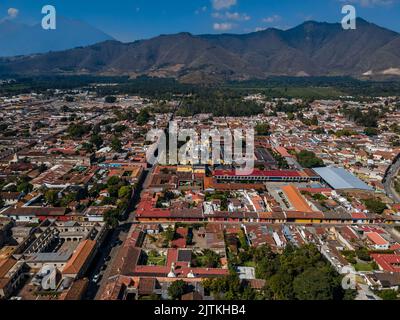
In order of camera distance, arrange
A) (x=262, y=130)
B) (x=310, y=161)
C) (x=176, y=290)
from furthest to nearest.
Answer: (x=262, y=130) → (x=310, y=161) → (x=176, y=290)

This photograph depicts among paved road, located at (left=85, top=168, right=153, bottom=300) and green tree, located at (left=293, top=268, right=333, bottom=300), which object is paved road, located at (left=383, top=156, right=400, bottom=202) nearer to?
green tree, located at (left=293, top=268, right=333, bottom=300)

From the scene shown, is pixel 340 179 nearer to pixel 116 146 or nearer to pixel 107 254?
pixel 107 254

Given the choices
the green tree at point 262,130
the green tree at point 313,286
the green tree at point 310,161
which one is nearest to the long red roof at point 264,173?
the green tree at point 310,161

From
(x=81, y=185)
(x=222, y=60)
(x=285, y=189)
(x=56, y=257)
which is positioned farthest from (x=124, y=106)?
(x=222, y=60)

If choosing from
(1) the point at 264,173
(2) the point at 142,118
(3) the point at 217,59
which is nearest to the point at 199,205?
(1) the point at 264,173

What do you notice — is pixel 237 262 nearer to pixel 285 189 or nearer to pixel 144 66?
pixel 285 189

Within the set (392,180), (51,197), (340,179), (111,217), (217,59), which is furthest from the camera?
(217,59)
